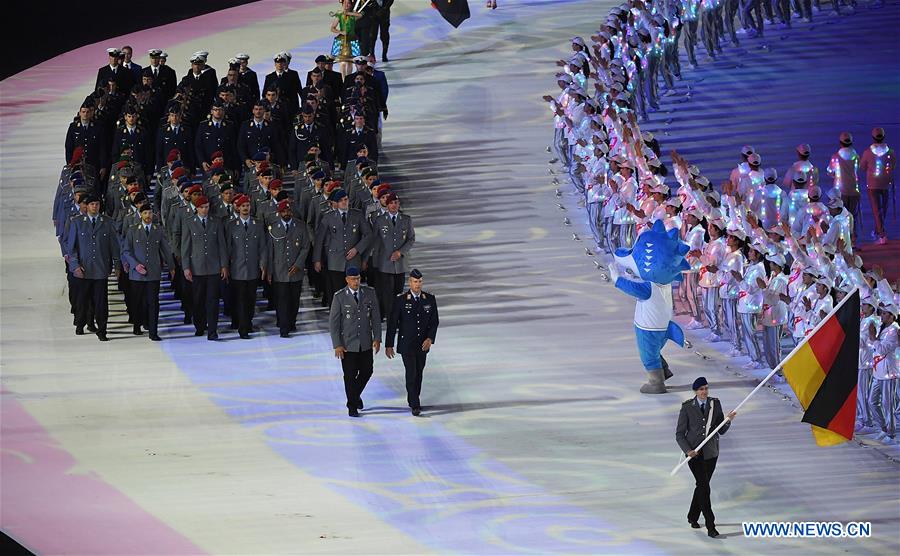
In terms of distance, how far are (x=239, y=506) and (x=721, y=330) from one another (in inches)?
226

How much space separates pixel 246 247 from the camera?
65.8 ft

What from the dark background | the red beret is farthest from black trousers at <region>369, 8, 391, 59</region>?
the red beret

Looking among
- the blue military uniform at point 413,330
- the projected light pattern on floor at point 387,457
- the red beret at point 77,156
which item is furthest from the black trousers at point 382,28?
the blue military uniform at point 413,330

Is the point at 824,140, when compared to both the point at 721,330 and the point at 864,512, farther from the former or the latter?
the point at 864,512

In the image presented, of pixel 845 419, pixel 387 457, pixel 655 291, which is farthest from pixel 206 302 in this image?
pixel 845 419

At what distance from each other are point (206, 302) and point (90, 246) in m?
1.29

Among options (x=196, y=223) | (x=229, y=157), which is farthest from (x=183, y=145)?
(x=196, y=223)

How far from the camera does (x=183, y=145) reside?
901 inches

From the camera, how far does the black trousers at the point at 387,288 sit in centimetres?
2016

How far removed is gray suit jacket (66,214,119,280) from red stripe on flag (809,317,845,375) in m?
7.92

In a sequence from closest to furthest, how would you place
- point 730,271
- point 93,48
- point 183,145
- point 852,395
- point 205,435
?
point 852,395 → point 205,435 → point 730,271 → point 183,145 → point 93,48

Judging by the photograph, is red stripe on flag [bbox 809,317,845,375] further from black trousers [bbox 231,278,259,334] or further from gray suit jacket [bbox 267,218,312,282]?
black trousers [bbox 231,278,259,334]

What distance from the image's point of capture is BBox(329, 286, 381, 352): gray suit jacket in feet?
58.2

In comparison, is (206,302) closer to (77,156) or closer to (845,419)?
(77,156)
